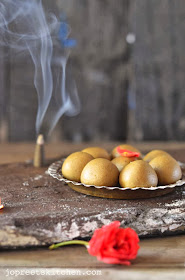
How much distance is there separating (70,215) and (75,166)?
0.67ft

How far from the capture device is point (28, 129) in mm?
2277

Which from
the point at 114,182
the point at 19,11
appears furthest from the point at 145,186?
the point at 19,11

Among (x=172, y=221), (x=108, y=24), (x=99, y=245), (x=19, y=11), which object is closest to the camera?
(x=99, y=245)

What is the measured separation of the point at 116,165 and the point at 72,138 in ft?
4.66

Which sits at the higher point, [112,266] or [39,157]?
[39,157]

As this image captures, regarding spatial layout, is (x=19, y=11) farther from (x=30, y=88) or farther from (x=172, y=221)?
(x=172, y=221)

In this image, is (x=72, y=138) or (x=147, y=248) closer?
(x=147, y=248)

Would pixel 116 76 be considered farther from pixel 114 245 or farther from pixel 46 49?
pixel 114 245

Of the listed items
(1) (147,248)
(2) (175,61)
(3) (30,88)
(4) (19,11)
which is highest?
(4) (19,11)

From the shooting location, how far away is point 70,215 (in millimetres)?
715

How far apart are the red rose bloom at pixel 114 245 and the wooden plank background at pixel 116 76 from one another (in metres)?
1.70

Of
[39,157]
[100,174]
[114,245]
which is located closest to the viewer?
[114,245]

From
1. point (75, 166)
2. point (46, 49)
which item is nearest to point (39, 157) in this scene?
point (75, 166)

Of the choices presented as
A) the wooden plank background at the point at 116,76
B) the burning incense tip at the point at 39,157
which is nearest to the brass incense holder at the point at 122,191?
the burning incense tip at the point at 39,157
